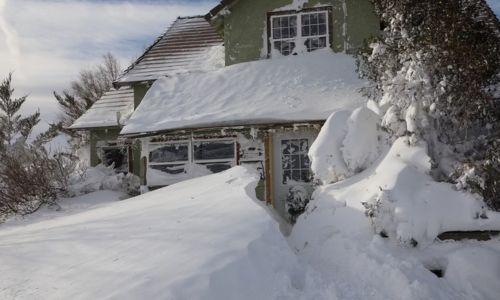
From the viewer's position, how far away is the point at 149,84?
48.9ft

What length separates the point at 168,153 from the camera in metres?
13.0

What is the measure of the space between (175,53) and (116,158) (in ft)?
14.5

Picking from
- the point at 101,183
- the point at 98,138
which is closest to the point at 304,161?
the point at 101,183

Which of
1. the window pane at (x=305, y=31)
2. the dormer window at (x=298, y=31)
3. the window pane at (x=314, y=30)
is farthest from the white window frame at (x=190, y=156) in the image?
the window pane at (x=314, y=30)

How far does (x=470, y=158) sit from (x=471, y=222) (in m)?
1.20

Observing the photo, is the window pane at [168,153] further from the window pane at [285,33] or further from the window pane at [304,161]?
the window pane at [285,33]

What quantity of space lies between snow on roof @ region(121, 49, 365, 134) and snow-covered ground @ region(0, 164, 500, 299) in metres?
3.64

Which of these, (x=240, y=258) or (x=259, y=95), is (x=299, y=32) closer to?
(x=259, y=95)

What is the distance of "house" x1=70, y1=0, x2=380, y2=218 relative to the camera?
11422 mm

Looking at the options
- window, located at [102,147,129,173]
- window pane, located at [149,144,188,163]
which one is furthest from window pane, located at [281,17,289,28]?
window, located at [102,147,129,173]

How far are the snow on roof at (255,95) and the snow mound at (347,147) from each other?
2053mm

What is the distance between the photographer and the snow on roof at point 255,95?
1116 cm

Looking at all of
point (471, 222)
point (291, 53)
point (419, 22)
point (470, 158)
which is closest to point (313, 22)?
point (291, 53)

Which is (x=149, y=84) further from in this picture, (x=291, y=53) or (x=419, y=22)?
(x=419, y=22)
